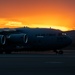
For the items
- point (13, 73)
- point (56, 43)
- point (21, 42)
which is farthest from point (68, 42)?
point (13, 73)

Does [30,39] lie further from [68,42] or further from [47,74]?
[47,74]

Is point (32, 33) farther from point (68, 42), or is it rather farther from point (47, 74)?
point (47, 74)

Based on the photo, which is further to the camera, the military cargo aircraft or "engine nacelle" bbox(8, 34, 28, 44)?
the military cargo aircraft

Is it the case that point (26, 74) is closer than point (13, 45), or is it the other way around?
point (26, 74)

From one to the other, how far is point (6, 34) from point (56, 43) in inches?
250

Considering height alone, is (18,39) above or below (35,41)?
above

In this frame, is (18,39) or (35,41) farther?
(35,41)

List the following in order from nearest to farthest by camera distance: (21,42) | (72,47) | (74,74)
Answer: (74,74), (21,42), (72,47)

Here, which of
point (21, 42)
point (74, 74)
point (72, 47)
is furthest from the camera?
point (72, 47)

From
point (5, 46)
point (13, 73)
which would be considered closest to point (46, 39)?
point (5, 46)

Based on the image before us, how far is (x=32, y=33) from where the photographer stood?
5169 cm

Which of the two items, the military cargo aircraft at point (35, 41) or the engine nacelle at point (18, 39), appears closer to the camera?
the engine nacelle at point (18, 39)

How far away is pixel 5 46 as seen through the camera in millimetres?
52031

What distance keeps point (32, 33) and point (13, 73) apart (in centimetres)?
3151
